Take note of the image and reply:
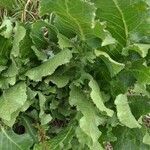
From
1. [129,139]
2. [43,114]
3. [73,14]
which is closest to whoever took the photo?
[73,14]

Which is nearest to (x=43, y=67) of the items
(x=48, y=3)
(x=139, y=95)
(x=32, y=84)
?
(x=32, y=84)

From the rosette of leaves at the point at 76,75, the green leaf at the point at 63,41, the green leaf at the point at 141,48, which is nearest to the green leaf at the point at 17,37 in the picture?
the rosette of leaves at the point at 76,75

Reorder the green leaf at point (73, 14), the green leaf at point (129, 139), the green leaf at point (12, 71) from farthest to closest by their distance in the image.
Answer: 1. the green leaf at point (129, 139)
2. the green leaf at point (12, 71)
3. the green leaf at point (73, 14)

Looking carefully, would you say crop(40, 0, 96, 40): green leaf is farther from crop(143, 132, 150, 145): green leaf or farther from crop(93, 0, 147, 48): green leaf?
crop(143, 132, 150, 145): green leaf

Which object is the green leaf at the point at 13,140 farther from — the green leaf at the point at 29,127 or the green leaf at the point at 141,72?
the green leaf at the point at 141,72

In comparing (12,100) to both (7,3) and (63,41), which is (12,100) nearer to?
(63,41)

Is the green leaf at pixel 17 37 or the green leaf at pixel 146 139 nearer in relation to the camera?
the green leaf at pixel 17 37


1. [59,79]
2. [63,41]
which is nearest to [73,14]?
[63,41]
